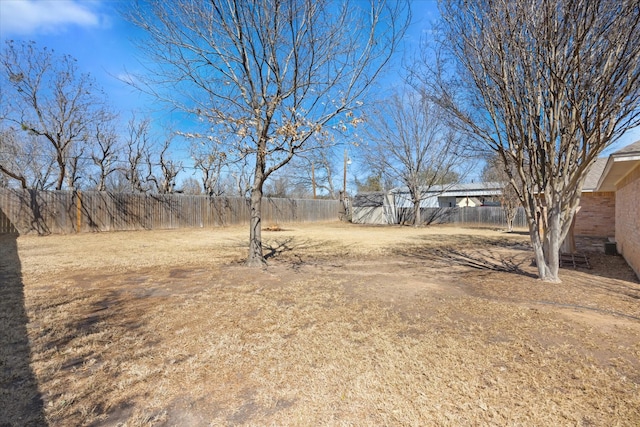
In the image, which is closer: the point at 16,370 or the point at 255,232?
the point at 16,370

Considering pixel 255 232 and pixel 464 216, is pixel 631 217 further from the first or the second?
pixel 464 216

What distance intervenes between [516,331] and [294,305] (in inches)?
92.5

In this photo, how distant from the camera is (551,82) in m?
4.45

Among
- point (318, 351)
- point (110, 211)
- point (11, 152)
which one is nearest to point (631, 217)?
point (318, 351)

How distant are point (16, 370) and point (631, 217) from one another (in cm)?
962

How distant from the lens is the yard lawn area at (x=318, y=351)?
1.80 meters

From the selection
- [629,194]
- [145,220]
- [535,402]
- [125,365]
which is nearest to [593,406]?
[535,402]

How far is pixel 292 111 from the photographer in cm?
559

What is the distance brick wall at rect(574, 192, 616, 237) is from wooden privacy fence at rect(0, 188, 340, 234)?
17013 mm

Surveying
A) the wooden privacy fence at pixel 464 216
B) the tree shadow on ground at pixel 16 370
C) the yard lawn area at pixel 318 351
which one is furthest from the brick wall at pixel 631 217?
the wooden privacy fence at pixel 464 216

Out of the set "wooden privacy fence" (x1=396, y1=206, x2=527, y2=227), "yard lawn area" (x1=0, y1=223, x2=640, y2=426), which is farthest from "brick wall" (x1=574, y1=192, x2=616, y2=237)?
"yard lawn area" (x1=0, y1=223, x2=640, y2=426)

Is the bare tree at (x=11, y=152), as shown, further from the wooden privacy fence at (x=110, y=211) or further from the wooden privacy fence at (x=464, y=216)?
the wooden privacy fence at (x=464, y=216)

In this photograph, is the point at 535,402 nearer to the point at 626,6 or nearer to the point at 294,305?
the point at 294,305

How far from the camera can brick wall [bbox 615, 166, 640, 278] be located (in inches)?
225
